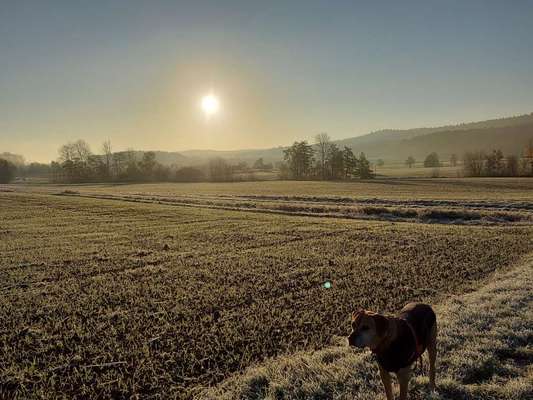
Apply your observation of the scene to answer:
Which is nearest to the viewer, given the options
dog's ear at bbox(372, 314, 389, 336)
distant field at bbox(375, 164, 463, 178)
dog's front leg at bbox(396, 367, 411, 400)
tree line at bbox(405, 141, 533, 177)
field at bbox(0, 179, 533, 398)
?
dog's ear at bbox(372, 314, 389, 336)

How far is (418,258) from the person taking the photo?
16203 millimetres

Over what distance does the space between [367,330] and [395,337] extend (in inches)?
23.5

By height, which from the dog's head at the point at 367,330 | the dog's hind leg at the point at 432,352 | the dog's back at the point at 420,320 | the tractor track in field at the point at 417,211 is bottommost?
the tractor track in field at the point at 417,211

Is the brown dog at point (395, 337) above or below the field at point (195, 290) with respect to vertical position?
above

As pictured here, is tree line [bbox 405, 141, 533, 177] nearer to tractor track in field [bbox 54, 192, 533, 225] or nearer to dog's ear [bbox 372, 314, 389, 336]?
tractor track in field [bbox 54, 192, 533, 225]

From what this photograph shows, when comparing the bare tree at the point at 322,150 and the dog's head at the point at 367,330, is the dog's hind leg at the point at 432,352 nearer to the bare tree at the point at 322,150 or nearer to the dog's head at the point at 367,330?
the dog's head at the point at 367,330

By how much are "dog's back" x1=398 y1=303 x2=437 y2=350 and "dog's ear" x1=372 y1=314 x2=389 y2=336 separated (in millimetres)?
745

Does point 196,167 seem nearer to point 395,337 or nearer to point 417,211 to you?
point 417,211

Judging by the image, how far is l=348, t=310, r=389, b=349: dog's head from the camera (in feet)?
15.4

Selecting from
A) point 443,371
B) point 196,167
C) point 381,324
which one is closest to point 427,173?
point 196,167

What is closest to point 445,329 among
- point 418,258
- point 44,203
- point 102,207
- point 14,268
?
point 418,258

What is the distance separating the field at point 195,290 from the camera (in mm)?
7490

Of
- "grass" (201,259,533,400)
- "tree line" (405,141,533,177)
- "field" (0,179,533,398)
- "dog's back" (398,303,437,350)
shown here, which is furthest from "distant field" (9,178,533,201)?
"dog's back" (398,303,437,350)

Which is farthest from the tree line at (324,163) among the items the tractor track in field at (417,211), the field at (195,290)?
the field at (195,290)
